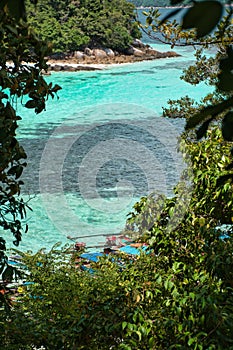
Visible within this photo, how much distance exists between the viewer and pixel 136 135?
497 inches

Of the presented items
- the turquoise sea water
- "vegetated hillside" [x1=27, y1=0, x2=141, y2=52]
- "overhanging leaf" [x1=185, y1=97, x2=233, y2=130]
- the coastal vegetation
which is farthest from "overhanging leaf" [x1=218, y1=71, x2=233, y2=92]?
"vegetated hillside" [x1=27, y1=0, x2=141, y2=52]

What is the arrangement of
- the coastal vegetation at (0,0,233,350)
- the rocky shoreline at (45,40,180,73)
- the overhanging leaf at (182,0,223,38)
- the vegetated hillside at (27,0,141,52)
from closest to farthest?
1. the overhanging leaf at (182,0,223,38)
2. the coastal vegetation at (0,0,233,350)
3. the rocky shoreline at (45,40,180,73)
4. the vegetated hillside at (27,0,141,52)

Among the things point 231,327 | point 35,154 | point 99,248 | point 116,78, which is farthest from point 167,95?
point 231,327

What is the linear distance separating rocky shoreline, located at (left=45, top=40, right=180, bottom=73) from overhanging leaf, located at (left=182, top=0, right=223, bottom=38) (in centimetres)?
2179

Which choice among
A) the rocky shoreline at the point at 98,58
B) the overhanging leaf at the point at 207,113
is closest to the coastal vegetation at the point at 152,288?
the overhanging leaf at the point at 207,113

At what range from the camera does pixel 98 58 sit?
24.1 metres

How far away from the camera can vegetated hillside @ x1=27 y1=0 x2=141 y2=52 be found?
24.7 meters

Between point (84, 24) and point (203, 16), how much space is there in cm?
2551

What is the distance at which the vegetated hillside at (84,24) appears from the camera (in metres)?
24.7

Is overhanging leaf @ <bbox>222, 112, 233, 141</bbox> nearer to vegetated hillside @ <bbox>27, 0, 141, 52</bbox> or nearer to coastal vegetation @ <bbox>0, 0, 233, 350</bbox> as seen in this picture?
coastal vegetation @ <bbox>0, 0, 233, 350</bbox>

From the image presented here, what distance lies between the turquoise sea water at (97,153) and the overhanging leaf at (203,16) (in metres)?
2.39

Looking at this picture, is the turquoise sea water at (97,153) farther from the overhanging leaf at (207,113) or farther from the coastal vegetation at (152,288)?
the overhanging leaf at (207,113)

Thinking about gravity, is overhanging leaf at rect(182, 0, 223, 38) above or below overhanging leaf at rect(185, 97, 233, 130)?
above

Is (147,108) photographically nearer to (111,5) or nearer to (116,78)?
(116,78)
